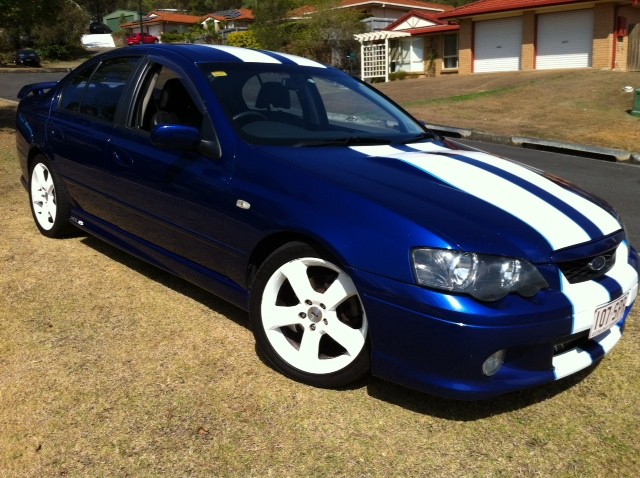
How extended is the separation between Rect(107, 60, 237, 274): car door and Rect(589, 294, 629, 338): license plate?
69.1 inches

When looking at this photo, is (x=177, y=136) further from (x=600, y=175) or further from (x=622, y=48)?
(x=622, y=48)

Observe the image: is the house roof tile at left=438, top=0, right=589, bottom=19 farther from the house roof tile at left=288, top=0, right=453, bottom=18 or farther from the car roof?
the car roof

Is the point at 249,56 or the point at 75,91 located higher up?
the point at 249,56

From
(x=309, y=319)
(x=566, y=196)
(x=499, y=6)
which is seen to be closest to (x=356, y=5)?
(x=499, y=6)

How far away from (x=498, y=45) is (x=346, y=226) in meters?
28.6

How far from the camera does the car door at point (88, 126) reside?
4453 millimetres

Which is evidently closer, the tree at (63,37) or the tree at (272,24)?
the tree at (272,24)

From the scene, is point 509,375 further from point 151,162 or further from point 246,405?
point 151,162

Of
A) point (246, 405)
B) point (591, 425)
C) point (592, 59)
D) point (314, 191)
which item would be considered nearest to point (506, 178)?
point (314, 191)

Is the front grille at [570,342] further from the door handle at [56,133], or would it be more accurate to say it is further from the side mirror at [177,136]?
the door handle at [56,133]

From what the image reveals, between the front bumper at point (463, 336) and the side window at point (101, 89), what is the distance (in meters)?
2.50

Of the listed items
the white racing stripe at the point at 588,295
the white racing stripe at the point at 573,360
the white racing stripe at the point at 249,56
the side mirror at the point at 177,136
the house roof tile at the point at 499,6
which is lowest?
the white racing stripe at the point at 573,360

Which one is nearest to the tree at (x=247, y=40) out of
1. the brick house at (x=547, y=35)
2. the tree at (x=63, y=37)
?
the tree at (x=63, y=37)

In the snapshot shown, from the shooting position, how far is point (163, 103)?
417 centimetres
